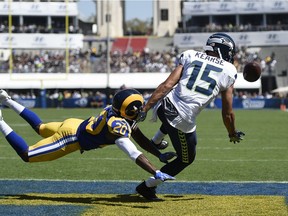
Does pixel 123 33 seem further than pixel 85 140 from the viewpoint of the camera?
Yes

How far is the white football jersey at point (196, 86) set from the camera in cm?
717

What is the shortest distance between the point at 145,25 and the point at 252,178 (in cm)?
9037

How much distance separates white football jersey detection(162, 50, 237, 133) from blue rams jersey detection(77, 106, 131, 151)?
0.55 m

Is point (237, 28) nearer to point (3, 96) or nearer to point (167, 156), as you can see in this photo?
point (3, 96)

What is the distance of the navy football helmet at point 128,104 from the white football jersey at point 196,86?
1.16ft

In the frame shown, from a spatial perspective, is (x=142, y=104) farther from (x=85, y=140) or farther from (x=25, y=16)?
(x=25, y=16)

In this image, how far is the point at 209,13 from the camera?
5234 cm

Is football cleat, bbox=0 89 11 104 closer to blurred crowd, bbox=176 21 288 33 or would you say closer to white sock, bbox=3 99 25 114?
white sock, bbox=3 99 25 114

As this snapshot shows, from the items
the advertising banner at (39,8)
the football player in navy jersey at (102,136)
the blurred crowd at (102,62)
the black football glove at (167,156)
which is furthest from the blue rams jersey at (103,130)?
the advertising banner at (39,8)

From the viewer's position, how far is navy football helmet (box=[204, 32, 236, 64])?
287 inches

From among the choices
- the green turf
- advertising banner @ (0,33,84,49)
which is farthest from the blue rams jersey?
advertising banner @ (0,33,84,49)

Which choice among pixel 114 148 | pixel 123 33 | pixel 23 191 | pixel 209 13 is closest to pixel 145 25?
pixel 123 33

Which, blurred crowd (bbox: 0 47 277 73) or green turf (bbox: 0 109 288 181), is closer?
green turf (bbox: 0 109 288 181)

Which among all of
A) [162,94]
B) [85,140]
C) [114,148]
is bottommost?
[114,148]
